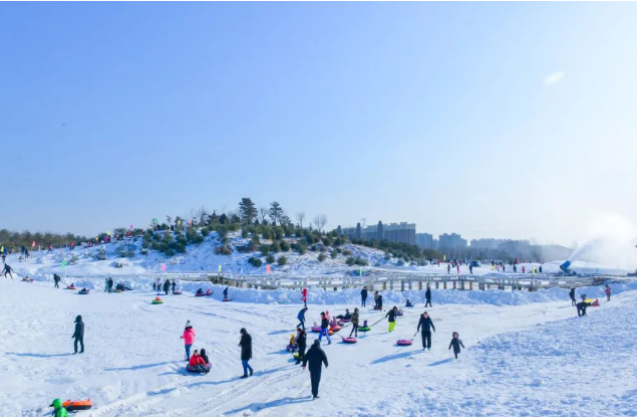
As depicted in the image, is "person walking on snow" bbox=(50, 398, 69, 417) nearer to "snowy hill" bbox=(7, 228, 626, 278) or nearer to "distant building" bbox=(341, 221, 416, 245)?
"snowy hill" bbox=(7, 228, 626, 278)

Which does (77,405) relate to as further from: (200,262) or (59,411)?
(200,262)

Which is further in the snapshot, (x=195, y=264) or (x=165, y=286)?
(x=195, y=264)

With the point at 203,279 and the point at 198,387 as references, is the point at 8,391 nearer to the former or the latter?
the point at 198,387

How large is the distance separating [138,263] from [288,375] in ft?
161

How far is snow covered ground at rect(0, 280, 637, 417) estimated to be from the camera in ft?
36.5

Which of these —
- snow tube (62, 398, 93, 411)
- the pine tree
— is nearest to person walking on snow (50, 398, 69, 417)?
snow tube (62, 398, 93, 411)

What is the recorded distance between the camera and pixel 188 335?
1658 centimetres

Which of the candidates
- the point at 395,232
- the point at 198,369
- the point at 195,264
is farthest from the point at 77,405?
the point at 395,232

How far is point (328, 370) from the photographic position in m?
15.5

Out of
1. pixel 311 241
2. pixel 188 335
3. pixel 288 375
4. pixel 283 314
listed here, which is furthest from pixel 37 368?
pixel 311 241

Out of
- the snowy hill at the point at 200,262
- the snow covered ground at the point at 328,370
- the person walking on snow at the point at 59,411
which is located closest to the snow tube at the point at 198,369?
the snow covered ground at the point at 328,370

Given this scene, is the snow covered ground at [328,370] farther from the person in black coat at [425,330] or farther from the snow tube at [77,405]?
the person in black coat at [425,330]

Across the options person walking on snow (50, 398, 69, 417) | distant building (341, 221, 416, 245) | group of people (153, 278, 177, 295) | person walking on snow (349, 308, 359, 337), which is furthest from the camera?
distant building (341, 221, 416, 245)

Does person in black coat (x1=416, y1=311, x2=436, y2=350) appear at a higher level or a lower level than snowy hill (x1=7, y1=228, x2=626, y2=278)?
lower
